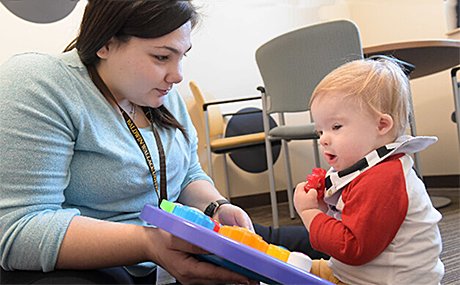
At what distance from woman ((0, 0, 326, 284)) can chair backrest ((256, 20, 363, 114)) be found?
108 centimetres

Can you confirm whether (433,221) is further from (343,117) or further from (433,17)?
(433,17)

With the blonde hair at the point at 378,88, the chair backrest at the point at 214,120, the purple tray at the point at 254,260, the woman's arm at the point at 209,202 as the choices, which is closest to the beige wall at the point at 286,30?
the chair backrest at the point at 214,120

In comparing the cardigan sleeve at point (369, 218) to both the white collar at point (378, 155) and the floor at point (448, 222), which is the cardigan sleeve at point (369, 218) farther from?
the floor at point (448, 222)

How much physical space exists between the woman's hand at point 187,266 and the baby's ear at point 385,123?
0.40 m

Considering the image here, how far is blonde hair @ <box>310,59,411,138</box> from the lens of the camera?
0.80m

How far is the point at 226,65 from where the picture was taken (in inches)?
137

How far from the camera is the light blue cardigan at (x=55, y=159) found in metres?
0.68

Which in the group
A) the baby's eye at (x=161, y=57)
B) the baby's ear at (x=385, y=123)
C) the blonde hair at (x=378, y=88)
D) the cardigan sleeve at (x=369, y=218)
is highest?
the baby's eye at (x=161, y=57)

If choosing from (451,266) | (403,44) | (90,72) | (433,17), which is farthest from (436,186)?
(90,72)

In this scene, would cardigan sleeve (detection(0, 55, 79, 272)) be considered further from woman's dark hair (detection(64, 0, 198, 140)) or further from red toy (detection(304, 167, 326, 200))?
red toy (detection(304, 167, 326, 200))

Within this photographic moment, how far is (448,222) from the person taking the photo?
2080 mm

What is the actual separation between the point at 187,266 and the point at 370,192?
13.8 inches

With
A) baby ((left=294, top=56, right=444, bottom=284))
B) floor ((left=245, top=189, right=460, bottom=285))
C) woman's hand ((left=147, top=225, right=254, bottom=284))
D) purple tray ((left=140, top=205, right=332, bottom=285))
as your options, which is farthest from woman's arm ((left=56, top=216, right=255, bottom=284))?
floor ((left=245, top=189, right=460, bottom=285))

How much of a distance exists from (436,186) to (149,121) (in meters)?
2.89
